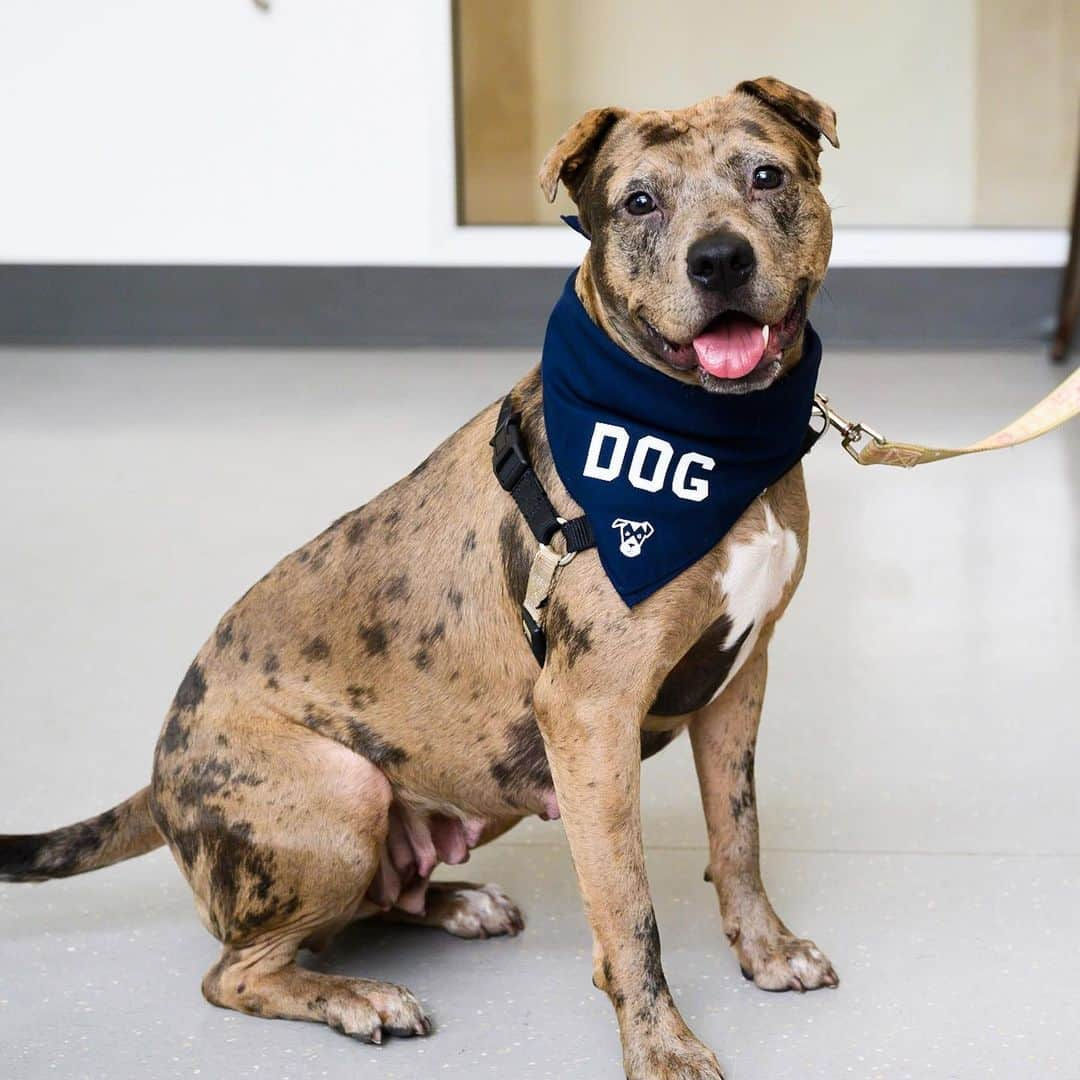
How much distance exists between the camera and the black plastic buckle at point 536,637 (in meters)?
2.04

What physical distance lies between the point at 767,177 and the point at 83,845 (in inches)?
54.3

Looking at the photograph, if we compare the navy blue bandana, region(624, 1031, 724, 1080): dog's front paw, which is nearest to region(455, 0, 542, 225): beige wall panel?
the navy blue bandana

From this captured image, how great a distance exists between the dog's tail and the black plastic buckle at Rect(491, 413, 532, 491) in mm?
751

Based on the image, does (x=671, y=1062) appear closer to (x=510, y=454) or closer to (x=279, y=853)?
(x=279, y=853)

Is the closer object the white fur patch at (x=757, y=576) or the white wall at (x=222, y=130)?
the white fur patch at (x=757, y=576)

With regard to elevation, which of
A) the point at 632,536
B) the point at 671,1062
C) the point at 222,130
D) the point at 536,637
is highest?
the point at 222,130

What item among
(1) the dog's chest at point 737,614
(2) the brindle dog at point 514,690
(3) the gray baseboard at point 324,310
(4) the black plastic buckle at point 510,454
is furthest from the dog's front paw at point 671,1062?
(3) the gray baseboard at point 324,310

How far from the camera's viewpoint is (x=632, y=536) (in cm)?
198

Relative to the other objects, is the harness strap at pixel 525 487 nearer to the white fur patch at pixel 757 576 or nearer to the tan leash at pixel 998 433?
the white fur patch at pixel 757 576

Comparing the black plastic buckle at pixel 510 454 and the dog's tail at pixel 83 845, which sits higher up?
the black plastic buckle at pixel 510 454

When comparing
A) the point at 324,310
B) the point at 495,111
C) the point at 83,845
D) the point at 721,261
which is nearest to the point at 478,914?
the point at 83,845

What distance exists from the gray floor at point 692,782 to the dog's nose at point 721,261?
3.46 feet

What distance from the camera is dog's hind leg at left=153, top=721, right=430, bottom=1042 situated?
7.10 ft

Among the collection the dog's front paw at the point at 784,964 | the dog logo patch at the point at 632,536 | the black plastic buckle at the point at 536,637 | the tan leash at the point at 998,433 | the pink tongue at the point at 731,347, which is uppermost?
the pink tongue at the point at 731,347
